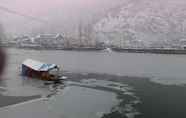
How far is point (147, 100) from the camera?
700 inches

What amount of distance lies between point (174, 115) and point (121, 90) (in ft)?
27.3

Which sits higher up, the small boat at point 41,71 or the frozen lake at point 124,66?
the small boat at point 41,71

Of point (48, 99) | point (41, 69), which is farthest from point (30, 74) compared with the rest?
point (48, 99)

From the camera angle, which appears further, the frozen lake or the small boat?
the frozen lake

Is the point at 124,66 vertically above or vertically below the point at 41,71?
below

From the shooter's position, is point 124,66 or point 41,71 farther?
point 124,66

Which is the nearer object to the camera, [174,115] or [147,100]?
[174,115]

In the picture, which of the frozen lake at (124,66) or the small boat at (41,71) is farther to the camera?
the frozen lake at (124,66)

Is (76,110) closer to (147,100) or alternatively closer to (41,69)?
(147,100)

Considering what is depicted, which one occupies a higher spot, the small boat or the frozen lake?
the small boat

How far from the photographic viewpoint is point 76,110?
14680 millimetres

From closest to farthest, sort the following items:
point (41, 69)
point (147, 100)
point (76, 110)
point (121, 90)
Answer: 1. point (76, 110)
2. point (147, 100)
3. point (121, 90)
4. point (41, 69)

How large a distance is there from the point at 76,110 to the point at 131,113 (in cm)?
321

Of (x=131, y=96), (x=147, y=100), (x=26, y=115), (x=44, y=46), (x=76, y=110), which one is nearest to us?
(x=26, y=115)
